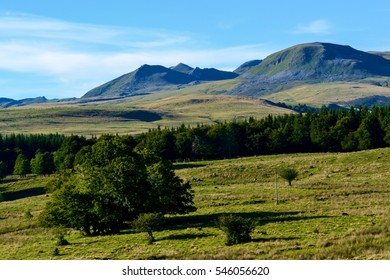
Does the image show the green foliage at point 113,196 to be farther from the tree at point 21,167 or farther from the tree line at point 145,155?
the tree at point 21,167

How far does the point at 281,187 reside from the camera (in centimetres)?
7544

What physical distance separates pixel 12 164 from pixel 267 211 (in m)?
114

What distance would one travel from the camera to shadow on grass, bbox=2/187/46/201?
98.0 meters

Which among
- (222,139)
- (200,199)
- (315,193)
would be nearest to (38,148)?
(222,139)

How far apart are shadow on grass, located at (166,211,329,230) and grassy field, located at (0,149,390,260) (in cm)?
10

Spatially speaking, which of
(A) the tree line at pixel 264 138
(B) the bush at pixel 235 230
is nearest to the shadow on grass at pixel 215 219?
(B) the bush at pixel 235 230

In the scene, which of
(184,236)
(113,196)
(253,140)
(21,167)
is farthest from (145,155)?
(253,140)

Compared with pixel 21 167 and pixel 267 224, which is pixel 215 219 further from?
pixel 21 167

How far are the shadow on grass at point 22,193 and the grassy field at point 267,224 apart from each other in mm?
13969

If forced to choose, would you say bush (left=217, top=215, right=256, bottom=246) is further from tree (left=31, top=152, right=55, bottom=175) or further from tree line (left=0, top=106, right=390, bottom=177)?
tree (left=31, top=152, right=55, bottom=175)

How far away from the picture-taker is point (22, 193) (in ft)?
331

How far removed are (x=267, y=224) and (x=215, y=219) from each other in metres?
6.73

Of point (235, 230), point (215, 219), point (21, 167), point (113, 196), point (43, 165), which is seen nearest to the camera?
point (235, 230)
